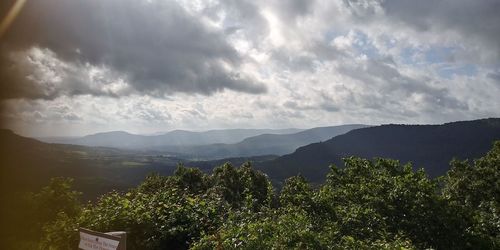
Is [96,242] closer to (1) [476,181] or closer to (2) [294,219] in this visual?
(2) [294,219]

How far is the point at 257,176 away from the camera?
73812 mm

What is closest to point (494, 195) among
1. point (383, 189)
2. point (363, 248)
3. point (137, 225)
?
point (383, 189)

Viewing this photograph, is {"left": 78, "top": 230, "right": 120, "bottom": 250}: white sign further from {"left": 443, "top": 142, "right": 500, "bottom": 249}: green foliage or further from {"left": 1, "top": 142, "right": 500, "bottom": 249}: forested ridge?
{"left": 443, "top": 142, "right": 500, "bottom": 249}: green foliage

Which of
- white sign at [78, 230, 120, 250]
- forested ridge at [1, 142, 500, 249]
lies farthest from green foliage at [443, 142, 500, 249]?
white sign at [78, 230, 120, 250]

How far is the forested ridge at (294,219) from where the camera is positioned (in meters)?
12.8

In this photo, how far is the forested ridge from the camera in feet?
41.9

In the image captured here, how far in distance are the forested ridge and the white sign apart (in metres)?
3.00

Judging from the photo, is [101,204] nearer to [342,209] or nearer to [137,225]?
[137,225]

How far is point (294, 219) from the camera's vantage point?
571 inches

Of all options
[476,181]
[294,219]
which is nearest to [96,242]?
[294,219]

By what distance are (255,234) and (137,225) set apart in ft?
19.8

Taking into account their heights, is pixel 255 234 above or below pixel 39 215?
above

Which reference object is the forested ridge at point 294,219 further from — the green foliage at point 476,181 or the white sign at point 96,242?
the green foliage at point 476,181

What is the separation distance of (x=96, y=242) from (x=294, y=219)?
23.4 ft
